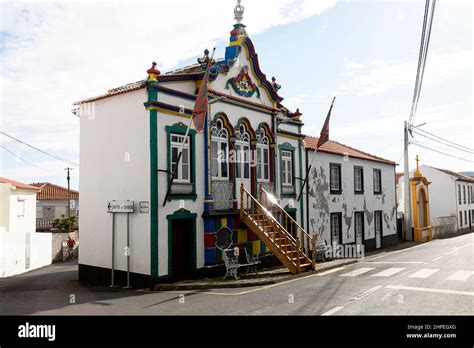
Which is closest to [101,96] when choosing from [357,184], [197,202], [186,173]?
[186,173]

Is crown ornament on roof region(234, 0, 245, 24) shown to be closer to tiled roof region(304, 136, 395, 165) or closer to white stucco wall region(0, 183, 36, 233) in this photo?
tiled roof region(304, 136, 395, 165)

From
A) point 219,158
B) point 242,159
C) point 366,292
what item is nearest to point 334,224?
point 242,159

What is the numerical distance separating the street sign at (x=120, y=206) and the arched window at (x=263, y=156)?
19.8 feet

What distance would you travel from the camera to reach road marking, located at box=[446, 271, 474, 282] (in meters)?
13.2

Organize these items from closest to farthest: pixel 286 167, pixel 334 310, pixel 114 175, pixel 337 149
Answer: pixel 334 310
pixel 114 175
pixel 286 167
pixel 337 149

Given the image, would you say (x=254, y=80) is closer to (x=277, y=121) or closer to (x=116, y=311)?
(x=277, y=121)

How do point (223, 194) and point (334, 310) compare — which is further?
point (223, 194)

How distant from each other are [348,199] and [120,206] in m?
14.7

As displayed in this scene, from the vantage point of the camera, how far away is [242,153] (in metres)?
16.5

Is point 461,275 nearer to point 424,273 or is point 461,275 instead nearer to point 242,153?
point 424,273

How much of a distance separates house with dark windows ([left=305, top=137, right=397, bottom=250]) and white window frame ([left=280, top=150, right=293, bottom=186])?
5.20 ft

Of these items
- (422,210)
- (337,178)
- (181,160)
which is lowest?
(422,210)
